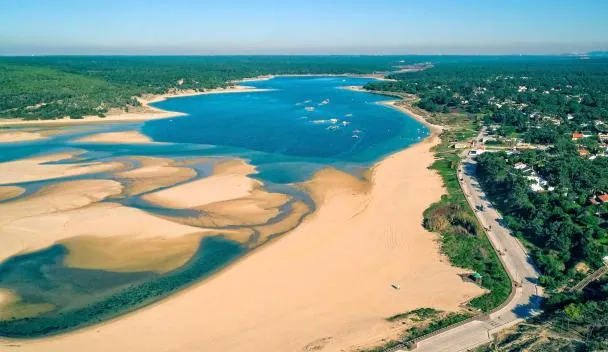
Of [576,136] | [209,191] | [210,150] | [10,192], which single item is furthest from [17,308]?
[576,136]

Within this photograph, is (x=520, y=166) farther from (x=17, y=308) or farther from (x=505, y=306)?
(x=17, y=308)

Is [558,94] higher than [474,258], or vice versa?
[558,94]

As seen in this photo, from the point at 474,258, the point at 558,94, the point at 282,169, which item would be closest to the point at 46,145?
the point at 282,169

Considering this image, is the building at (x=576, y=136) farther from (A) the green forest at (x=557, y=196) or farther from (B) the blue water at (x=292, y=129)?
(B) the blue water at (x=292, y=129)

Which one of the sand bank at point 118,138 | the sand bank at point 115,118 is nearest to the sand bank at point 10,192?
the sand bank at point 118,138

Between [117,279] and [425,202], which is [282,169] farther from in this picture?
[117,279]

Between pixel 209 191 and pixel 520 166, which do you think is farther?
pixel 520 166

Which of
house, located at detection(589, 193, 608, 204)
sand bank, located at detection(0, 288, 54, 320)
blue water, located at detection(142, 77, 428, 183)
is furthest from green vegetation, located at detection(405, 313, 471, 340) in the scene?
blue water, located at detection(142, 77, 428, 183)
